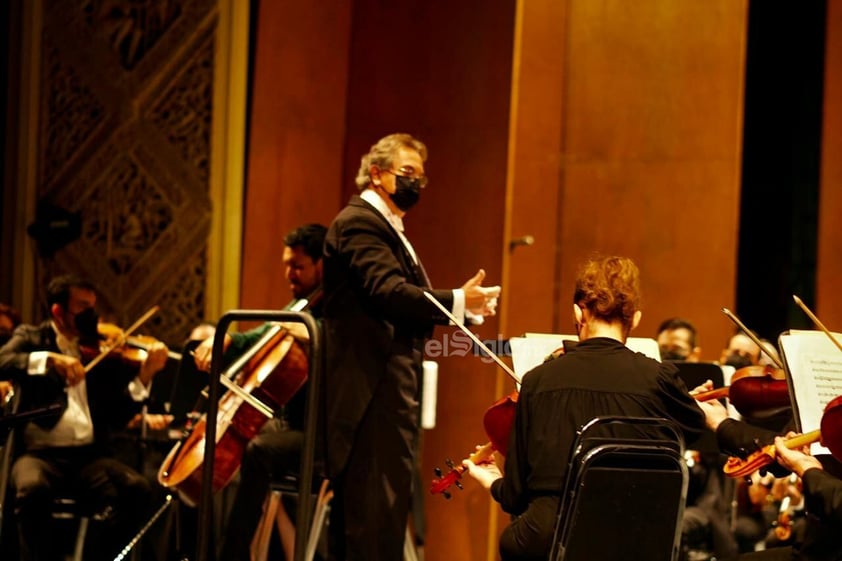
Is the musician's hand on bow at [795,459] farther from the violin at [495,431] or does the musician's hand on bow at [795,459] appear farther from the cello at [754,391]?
the violin at [495,431]

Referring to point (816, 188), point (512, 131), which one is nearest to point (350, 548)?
point (512, 131)

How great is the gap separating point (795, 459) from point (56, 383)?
261 centimetres

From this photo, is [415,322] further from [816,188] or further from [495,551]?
[816,188]

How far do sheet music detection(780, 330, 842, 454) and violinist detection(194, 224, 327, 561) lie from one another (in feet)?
5.62

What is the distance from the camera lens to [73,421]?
4.55 meters

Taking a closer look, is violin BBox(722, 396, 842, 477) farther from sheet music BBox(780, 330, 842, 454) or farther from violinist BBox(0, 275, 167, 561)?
violinist BBox(0, 275, 167, 561)

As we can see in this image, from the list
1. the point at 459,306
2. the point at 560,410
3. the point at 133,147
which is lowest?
the point at 560,410

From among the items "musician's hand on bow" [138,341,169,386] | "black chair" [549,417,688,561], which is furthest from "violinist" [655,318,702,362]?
"black chair" [549,417,688,561]

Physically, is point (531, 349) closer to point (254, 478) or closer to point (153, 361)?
point (254, 478)

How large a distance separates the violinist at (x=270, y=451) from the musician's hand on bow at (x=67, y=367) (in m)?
0.46

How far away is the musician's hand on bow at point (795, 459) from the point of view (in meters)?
2.80

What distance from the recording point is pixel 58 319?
464cm

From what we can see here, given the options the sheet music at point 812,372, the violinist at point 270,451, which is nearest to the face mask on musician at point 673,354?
the violinist at point 270,451

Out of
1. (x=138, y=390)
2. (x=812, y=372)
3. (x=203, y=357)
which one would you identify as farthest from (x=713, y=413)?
(x=138, y=390)
